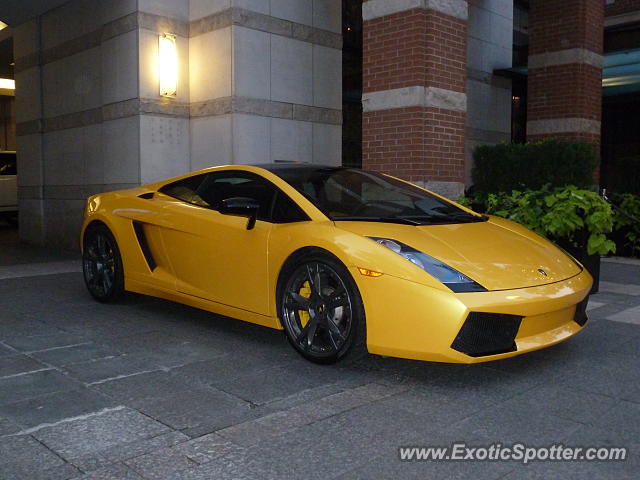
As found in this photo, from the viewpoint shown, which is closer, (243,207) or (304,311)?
(304,311)

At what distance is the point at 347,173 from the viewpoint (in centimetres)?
534

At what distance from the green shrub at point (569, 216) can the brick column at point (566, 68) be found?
539 centimetres

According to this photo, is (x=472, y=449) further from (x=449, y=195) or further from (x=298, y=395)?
(x=449, y=195)

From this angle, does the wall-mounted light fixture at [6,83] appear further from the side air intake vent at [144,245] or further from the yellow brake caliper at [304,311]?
the yellow brake caliper at [304,311]

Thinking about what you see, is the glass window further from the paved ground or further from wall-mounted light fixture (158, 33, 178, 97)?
wall-mounted light fixture (158, 33, 178, 97)

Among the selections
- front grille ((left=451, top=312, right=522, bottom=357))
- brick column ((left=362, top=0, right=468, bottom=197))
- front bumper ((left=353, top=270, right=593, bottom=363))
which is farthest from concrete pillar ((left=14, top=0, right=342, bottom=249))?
front grille ((left=451, top=312, right=522, bottom=357))

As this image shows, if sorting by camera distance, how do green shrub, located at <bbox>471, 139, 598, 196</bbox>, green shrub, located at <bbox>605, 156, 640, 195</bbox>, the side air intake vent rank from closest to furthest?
the side air intake vent
green shrub, located at <bbox>471, 139, 598, 196</bbox>
green shrub, located at <bbox>605, 156, 640, 195</bbox>

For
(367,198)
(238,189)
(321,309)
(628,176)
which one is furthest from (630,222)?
(321,309)

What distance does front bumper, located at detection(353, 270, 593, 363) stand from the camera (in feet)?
12.2

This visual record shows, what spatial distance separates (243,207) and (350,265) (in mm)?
1001

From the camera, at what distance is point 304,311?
4.42m

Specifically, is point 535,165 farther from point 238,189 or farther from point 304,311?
point 304,311

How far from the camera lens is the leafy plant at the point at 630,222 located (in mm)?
10344

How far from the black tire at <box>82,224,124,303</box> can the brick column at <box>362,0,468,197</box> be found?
13.2ft
